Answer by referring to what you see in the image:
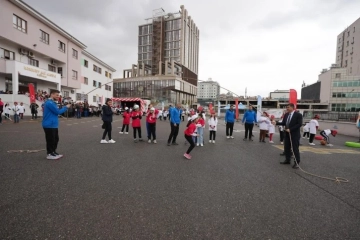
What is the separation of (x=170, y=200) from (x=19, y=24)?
28.2 meters

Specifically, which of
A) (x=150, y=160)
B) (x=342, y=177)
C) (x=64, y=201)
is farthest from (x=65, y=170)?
(x=342, y=177)

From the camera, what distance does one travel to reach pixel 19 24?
70.7 ft

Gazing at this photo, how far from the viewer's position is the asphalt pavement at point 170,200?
2.51 meters

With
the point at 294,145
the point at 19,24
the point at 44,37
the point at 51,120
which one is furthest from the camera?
the point at 44,37

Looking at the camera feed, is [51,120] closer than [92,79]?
Yes

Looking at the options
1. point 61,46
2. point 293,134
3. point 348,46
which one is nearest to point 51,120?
point 293,134

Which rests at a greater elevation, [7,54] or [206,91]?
[206,91]

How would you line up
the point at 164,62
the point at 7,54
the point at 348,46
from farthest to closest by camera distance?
the point at 164,62, the point at 348,46, the point at 7,54

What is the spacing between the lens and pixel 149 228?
2.53 m

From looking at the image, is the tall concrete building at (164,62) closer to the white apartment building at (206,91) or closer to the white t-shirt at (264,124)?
the white apartment building at (206,91)

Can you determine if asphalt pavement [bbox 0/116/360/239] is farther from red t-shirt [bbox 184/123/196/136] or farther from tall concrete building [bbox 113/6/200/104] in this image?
tall concrete building [bbox 113/6/200/104]

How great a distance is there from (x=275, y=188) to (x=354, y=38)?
72432mm

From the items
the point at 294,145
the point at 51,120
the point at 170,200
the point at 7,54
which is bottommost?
the point at 170,200

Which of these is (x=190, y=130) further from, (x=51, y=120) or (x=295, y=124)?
(x=51, y=120)
